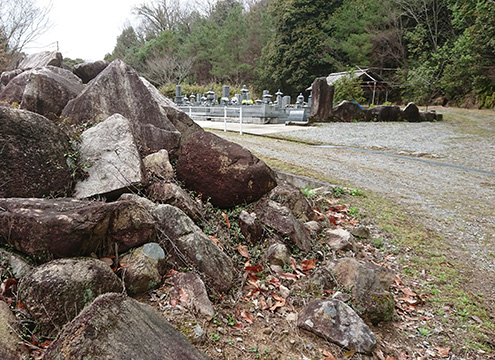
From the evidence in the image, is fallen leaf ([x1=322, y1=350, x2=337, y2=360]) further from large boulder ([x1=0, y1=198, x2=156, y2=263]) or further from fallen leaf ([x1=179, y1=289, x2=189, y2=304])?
large boulder ([x1=0, y1=198, x2=156, y2=263])

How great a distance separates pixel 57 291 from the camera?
163 cm

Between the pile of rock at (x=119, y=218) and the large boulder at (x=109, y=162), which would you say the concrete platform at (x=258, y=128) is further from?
the large boulder at (x=109, y=162)

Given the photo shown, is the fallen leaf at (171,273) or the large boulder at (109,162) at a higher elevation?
the large boulder at (109,162)

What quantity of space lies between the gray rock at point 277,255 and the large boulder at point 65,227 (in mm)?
1240

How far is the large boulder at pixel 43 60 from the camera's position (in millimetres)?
10497

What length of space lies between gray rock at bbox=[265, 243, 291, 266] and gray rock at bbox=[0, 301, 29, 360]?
188cm

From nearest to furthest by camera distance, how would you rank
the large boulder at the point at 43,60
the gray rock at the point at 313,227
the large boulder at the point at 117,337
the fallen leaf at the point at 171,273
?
the large boulder at the point at 117,337 < the fallen leaf at the point at 171,273 < the gray rock at the point at 313,227 < the large boulder at the point at 43,60

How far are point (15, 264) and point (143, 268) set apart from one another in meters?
0.70

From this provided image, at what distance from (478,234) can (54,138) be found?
4819 millimetres

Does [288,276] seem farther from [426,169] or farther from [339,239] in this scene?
→ [426,169]

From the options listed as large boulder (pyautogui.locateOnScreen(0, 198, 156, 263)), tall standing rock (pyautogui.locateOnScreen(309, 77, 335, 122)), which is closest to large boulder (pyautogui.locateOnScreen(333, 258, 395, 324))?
large boulder (pyautogui.locateOnScreen(0, 198, 156, 263))

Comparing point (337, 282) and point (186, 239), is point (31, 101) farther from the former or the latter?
point (337, 282)

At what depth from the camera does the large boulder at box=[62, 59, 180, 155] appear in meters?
3.66

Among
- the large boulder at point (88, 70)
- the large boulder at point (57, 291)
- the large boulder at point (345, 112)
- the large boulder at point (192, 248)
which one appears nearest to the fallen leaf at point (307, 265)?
the large boulder at point (192, 248)
